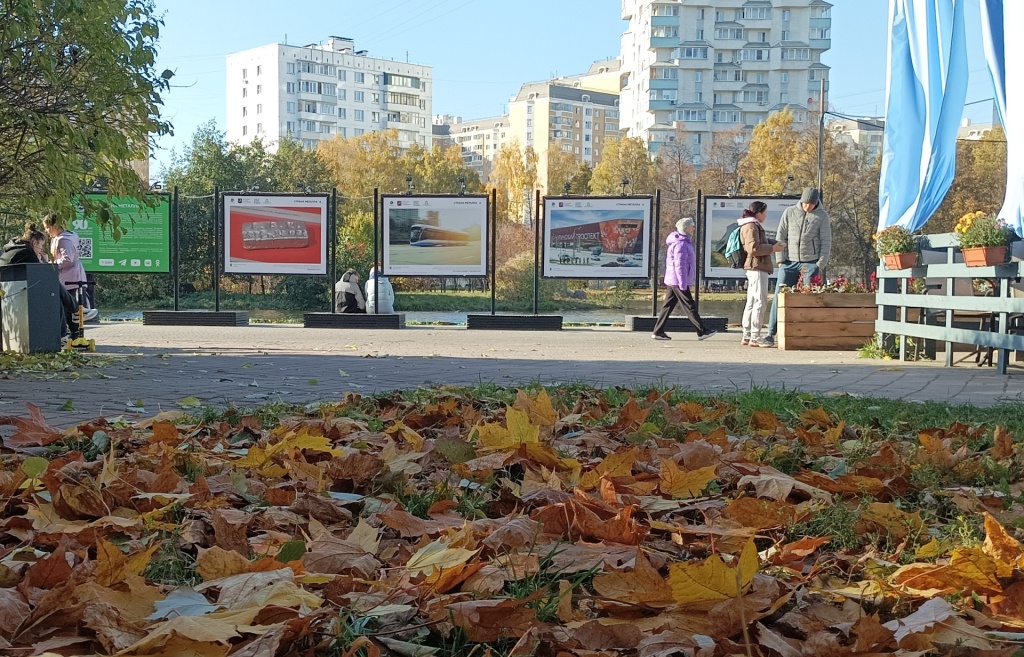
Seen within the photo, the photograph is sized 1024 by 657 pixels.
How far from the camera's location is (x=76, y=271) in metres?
14.1

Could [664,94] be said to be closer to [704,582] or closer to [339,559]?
[339,559]

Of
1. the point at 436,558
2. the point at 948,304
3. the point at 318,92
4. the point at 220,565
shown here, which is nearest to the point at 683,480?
the point at 436,558

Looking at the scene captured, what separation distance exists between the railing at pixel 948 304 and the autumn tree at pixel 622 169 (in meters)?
60.7

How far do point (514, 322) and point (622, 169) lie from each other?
193 ft

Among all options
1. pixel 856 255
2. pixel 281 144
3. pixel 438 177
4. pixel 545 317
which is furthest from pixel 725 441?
pixel 438 177

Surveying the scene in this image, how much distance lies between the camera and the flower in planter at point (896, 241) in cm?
1066

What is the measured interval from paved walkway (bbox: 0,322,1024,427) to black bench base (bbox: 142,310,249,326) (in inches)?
163

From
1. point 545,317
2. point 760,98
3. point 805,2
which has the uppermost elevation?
point 805,2

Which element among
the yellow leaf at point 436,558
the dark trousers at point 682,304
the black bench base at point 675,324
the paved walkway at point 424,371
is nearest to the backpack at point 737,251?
the dark trousers at point 682,304

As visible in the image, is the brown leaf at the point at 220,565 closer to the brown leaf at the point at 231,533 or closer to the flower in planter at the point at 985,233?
the brown leaf at the point at 231,533

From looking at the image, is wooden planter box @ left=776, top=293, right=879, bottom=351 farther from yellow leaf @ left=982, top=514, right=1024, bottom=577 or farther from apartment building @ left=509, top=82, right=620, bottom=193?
apartment building @ left=509, top=82, right=620, bottom=193

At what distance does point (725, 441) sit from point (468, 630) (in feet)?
6.75

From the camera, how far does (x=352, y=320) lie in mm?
18609

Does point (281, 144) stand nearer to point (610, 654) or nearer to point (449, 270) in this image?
point (449, 270)
